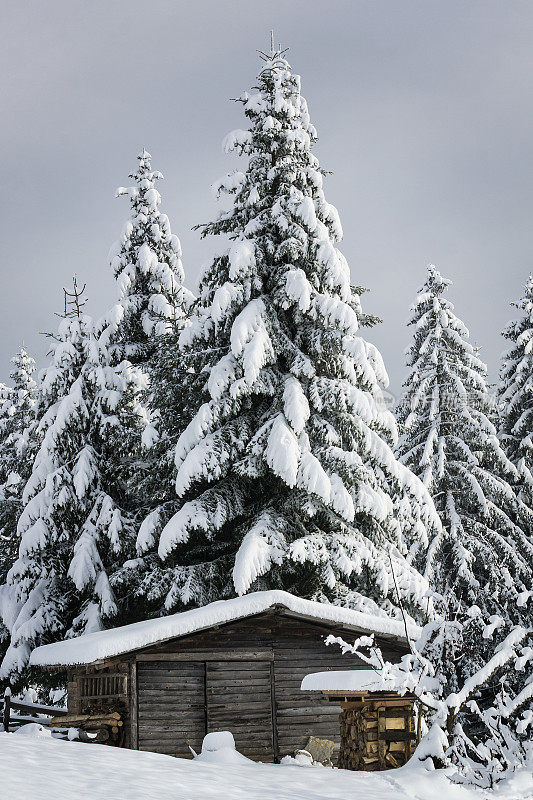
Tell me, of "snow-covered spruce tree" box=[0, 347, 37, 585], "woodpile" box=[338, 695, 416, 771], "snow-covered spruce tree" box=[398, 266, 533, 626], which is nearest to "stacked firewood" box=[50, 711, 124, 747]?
"woodpile" box=[338, 695, 416, 771]

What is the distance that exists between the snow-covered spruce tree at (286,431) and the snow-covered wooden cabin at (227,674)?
4.55ft

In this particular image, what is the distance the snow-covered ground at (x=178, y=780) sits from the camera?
645 cm

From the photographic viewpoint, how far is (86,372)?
24141mm

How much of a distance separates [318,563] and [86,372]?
9853 mm

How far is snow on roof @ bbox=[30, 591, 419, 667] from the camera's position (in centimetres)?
1461

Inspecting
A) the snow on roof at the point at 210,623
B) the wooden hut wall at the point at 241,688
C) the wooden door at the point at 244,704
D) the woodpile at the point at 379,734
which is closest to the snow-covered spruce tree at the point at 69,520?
the wooden hut wall at the point at 241,688

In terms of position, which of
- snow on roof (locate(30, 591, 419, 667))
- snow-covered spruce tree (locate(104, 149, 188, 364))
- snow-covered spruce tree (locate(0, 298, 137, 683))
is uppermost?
snow-covered spruce tree (locate(104, 149, 188, 364))

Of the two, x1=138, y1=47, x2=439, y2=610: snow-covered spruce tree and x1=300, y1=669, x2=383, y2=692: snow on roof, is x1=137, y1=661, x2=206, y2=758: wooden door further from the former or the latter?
x1=300, y1=669, x2=383, y2=692: snow on roof

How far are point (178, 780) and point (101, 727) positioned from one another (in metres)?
9.26

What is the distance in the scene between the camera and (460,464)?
2500 cm

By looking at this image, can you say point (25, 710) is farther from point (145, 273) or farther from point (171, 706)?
point (145, 273)

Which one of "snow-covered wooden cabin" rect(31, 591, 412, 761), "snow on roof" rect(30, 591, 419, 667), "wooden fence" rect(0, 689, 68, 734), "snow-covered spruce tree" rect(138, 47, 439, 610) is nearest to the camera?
"snow on roof" rect(30, 591, 419, 667)

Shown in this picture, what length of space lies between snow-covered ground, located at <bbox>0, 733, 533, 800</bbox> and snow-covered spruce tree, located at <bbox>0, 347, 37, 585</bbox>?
17.3 m

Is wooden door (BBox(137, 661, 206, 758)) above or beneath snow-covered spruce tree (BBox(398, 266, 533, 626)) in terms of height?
beneath
